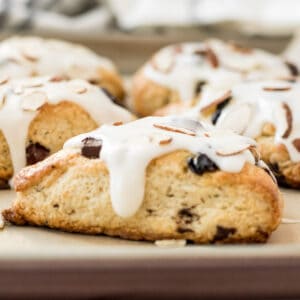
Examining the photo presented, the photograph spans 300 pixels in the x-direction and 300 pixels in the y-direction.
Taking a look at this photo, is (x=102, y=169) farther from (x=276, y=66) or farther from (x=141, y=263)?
(x=276, y=66)

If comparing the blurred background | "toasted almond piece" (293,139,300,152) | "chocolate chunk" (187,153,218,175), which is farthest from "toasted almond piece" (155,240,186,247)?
the blurred background

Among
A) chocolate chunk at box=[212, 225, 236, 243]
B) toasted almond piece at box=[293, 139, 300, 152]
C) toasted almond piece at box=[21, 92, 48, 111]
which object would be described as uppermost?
toasted almond piece at box=[21, 92, 48, 111]

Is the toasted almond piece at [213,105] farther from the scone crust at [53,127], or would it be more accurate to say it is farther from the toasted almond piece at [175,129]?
the toasted almond piece at [175,129]

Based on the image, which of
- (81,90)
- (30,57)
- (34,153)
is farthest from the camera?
(30,57)

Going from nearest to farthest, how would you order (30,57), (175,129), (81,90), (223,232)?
1. (223,232)
2. (175,129)
3. (81,90)
4. (30,57)

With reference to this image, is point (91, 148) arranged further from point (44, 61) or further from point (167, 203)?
point (44, 61)

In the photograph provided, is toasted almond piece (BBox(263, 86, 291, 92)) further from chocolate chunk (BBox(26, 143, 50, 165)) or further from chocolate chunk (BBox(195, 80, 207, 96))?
chocolate chunk (BBox(26, 143, 50, 165))

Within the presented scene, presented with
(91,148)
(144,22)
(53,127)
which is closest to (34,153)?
(53,127)

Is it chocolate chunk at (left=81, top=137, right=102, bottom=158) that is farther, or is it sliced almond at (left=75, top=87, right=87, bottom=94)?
sliced almond at (left=75, top=87, right=87, bottom=94)

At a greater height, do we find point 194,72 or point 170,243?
point 194,72
